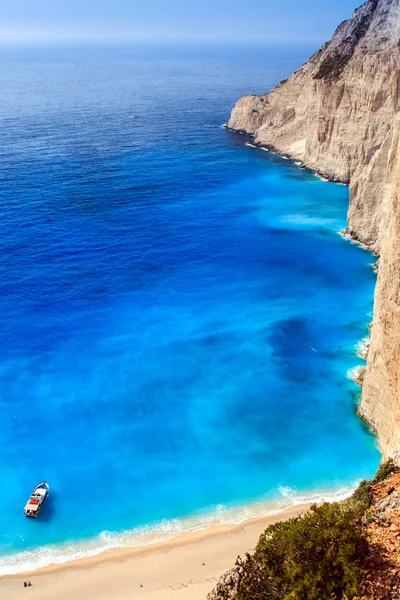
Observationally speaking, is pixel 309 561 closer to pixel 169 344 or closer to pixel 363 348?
pixel 363 348

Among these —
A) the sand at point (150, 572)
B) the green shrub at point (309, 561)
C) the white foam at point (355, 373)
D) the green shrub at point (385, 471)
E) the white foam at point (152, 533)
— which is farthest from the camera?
the white foam at point (355, 373)

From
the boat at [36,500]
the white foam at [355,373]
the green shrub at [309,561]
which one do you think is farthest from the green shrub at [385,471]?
the boat at [36,500]

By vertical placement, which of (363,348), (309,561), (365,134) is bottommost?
(363,348)

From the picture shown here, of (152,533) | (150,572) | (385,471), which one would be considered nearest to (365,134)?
(385,471)

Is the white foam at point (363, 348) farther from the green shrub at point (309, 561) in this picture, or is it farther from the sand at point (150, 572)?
the green shrub at point (309, 561)

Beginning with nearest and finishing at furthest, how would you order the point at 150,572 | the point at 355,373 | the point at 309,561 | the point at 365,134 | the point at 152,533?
the point at 309,561 → the point at 150,572 → the point at 152,533 → the point at 355,373 → the point at 365,134

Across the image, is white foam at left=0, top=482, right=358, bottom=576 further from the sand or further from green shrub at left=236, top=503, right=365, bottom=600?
green shrub at left=236, top=503, right=365, bottom=600
